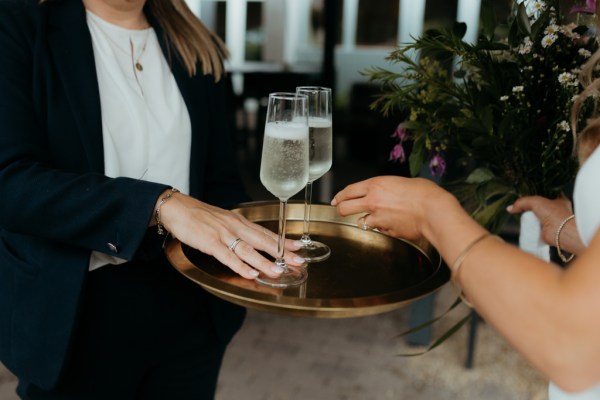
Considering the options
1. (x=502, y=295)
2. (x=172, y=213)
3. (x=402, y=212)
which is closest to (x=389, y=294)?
(x=402, y=212)

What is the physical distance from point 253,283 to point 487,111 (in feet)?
1.96

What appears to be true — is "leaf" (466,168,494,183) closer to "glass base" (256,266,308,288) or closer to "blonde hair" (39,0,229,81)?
"glass base" (256,266,308,288)

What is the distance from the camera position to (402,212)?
3.66 ft

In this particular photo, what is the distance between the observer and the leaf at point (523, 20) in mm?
1288

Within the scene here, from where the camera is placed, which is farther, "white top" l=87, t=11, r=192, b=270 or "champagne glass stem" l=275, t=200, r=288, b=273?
"white top" l=87, t=11, r=192, b=270

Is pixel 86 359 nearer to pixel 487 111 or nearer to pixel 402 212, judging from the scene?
pixel 402 212

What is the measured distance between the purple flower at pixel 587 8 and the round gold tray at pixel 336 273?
0.57 m

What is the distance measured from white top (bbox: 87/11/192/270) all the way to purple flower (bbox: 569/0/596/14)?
2.95 feet

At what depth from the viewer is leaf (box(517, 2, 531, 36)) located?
4.23 ft

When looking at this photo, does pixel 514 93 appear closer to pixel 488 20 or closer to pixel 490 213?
pixel 488 20

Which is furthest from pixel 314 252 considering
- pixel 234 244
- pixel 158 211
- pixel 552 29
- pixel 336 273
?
pixel 552 29

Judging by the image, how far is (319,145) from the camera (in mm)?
1350

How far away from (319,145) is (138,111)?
0.43m

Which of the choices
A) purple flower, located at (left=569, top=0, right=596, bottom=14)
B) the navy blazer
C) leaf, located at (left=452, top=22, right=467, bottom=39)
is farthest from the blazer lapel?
purple flower, located at (left=569, top=0, right=596, bottom=14)
